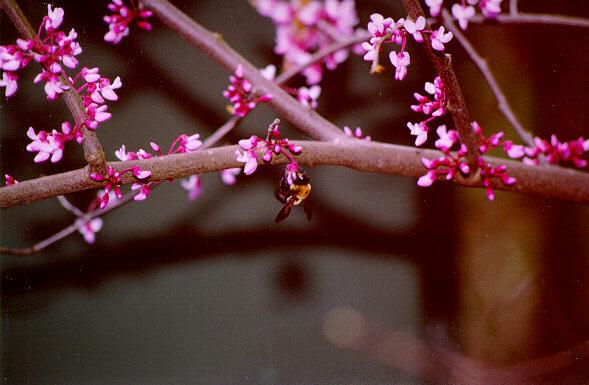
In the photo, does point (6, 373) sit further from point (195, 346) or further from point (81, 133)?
point (81, 133)

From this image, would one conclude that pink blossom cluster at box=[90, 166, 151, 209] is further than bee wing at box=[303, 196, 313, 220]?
No

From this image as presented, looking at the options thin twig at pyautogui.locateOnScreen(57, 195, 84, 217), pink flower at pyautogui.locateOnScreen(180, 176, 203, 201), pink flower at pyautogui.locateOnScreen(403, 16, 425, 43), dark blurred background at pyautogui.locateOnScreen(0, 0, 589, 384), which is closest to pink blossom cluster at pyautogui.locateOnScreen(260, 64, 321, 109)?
dark blurred background at pyautogui.locateOnScreen(0, 0, 589, 384)

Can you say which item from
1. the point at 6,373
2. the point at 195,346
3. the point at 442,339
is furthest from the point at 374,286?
the point at 6,373

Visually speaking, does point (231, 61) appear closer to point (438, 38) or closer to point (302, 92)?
point (302, 92)

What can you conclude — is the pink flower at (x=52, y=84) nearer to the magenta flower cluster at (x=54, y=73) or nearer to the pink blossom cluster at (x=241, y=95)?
the magenta flower cluster at (x=54, y=73)

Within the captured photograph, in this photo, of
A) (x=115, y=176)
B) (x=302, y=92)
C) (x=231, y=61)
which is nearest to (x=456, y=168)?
(x=302, y=92)

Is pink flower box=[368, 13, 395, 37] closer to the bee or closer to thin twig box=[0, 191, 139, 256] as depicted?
the bee

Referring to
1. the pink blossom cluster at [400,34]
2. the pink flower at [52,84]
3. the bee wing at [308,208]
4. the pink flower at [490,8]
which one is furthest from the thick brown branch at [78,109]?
the pink flower at [490,8]
